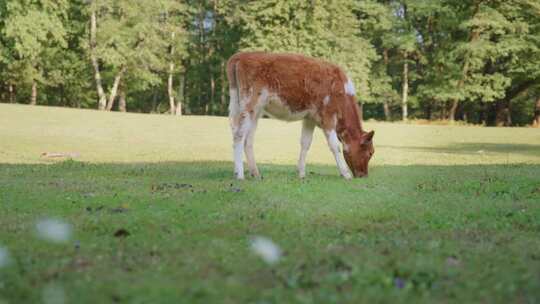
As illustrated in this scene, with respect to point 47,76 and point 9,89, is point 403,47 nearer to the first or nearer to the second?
point 47,76

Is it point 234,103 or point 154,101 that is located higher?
point 154,101

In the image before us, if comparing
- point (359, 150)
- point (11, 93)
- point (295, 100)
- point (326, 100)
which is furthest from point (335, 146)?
point (11, 93)

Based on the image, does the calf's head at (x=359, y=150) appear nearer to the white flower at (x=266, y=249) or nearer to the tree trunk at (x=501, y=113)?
the white flower at (x=266, y=249)

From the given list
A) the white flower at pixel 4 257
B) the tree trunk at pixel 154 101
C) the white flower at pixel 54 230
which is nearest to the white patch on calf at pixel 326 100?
the white flower at pixel 54 230

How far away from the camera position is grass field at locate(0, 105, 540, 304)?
4.47 meters

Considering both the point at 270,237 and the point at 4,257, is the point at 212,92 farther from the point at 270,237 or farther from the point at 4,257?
the point at 4,257

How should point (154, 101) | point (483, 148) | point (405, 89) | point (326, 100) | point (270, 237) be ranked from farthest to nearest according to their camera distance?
1. point (154, 101)
2. point (405, 89)
3. point (483, 148)
4. point (326, 100)
5. point (270, 237)

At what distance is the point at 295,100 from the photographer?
1234 centimetres

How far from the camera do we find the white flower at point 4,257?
520cm

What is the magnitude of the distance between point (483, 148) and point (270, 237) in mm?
23278

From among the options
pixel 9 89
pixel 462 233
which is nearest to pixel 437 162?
pixel 462 233

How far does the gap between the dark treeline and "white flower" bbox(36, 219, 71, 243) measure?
141 ft

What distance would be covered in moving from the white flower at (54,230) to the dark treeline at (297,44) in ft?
141

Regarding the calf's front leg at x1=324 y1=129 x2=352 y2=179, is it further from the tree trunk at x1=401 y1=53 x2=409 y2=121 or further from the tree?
the tree trunk at x1=401 y1=53 x2=409 y2=121
